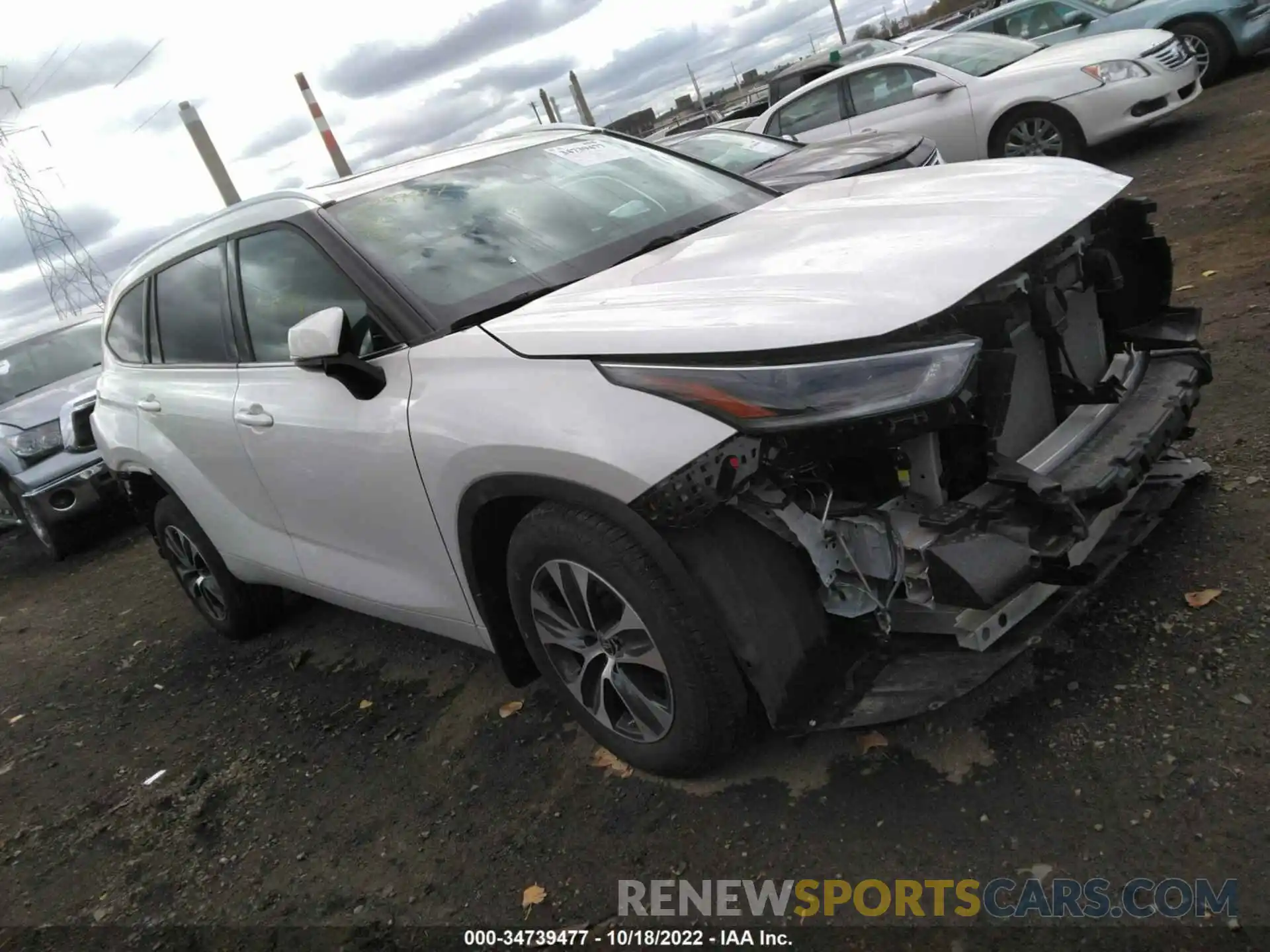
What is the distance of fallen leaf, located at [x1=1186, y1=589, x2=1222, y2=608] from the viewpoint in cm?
266

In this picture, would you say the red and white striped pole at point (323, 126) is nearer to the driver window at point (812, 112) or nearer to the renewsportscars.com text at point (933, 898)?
the driver window at point (812, 112)

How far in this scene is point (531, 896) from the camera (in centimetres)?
248

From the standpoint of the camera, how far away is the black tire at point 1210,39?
10.1 meters

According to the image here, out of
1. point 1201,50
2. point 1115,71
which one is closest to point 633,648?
point 1115,71

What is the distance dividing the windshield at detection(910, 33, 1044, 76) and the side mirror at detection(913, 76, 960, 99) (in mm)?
215

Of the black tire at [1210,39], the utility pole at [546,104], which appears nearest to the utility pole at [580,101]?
the utility pole at [546,104]

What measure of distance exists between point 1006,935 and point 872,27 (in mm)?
47856

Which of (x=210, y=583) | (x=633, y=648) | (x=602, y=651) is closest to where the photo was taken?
(x=633, y=648)

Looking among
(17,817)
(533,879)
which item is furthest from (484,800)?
(17,817)

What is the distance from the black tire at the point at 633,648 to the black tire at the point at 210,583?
2.37 metres

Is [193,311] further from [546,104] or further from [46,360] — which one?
[546,104]

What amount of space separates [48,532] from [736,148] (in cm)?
641

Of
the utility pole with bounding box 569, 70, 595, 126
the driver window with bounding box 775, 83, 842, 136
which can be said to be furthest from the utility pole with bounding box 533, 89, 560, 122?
the driver window with bounding box 775, 83, 842, 136

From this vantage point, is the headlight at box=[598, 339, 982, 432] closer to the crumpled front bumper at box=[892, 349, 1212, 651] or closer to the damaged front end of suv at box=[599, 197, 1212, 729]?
the damaged front end of suv at box=[599, 197, 1212, 729]
